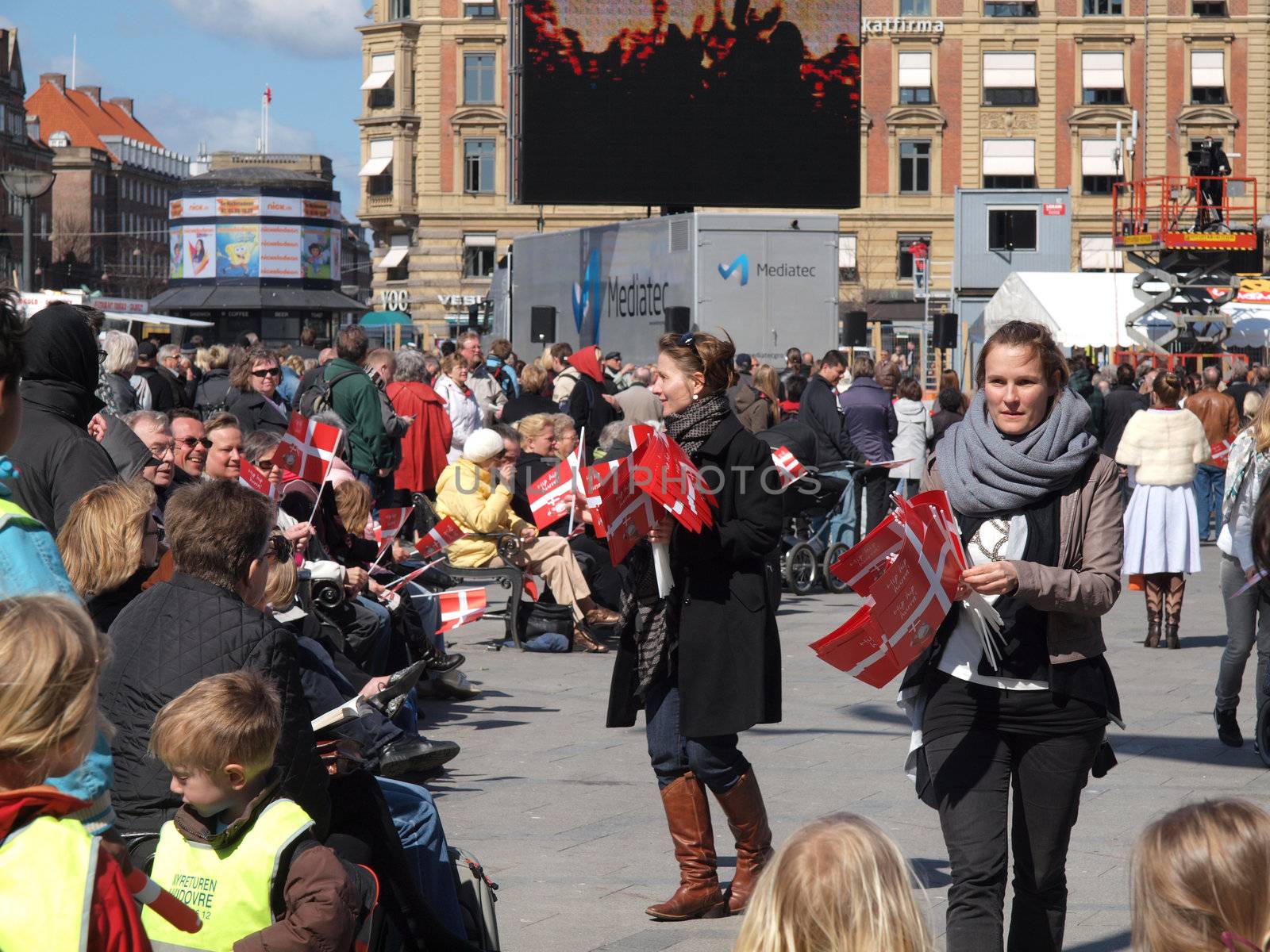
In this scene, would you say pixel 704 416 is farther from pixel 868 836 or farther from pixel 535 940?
pixel 868 836

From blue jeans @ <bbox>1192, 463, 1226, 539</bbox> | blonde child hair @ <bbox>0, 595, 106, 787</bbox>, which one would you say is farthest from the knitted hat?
blue jeans @ <bbox>1192, 463, 1226, 539</bbox>

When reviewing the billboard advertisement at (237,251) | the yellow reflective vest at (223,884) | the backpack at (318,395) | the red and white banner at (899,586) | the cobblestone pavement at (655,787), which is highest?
the billboard advertisement at (237,251)

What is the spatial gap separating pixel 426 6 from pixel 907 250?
19.5 meters

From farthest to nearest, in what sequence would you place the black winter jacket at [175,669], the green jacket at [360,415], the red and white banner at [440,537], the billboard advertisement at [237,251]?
the billboard advertisement at [237,251], the green jacket at [360,415], the red and white banner at [440,537], the black winter jacket at [175,669]

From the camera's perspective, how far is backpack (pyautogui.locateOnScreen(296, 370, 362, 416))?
1245cm

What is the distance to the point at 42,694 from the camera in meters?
2.41

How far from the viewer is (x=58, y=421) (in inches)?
226

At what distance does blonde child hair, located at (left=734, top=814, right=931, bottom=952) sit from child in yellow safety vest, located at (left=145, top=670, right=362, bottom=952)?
1.57 meters

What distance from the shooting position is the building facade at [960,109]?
60125mm

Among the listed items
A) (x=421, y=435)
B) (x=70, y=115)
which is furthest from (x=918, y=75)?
(x=70, y=115)

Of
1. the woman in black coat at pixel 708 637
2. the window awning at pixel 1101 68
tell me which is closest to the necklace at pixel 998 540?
the woman in black coat at pixel 708 637

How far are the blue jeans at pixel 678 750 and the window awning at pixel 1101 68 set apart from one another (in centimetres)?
5886

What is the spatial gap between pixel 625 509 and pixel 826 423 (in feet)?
31.6

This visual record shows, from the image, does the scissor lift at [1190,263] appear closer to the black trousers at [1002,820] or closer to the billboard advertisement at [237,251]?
the black trousers at [1002,820]
